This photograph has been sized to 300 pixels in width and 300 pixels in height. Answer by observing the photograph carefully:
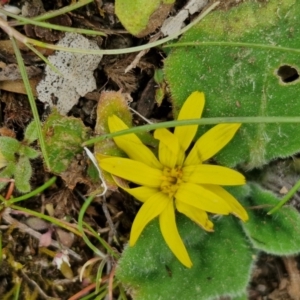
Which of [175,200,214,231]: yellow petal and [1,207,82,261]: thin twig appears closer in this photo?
[175,200,214,231]: yellow petal

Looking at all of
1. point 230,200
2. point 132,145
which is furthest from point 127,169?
point 230,200

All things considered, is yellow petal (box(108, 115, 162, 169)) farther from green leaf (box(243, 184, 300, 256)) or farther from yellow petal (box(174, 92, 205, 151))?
green leaf (box(243, 184, 300, 256))

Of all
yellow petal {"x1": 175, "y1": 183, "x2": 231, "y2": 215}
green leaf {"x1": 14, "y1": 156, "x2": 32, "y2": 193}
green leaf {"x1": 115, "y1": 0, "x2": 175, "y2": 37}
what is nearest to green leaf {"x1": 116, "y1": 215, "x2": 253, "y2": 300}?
yellow petal {"x1": 175, "y1": 183, "x2": 231, "y2": 215}

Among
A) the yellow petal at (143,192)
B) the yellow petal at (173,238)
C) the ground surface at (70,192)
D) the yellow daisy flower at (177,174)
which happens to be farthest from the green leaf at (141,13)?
the yellow petal at (173,238)

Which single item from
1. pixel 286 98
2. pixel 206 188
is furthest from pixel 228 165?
pixel 286 98

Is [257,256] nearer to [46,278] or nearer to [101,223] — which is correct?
[101,223]

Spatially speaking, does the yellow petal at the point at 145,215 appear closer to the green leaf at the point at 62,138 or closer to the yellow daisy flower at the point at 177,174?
the yellow daisy flower at the point at 177,174
